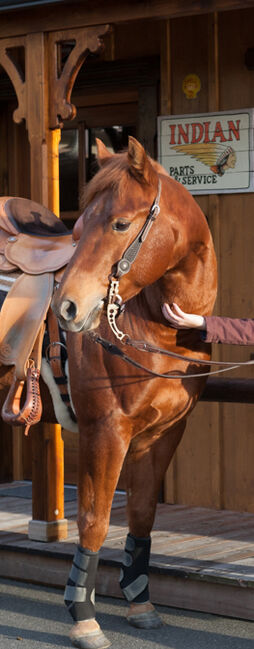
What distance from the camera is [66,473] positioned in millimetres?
6773

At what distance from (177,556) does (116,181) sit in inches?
79.6

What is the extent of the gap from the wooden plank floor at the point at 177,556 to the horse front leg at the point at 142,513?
9.8 inches

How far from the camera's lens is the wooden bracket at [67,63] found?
4.91 m

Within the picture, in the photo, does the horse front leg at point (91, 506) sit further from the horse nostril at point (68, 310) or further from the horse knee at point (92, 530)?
the horse nostril at point (68, 310)

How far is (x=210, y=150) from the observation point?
19.6 feet

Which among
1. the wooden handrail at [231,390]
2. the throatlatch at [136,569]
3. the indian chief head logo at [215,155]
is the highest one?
the indian chief head logo at [215,155]

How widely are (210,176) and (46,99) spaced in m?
1.29

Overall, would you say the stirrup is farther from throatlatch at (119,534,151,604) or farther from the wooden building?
the wooden building

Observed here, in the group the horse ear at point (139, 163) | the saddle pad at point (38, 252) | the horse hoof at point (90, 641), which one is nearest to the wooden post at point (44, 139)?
the saddle pad at point (38, 252)

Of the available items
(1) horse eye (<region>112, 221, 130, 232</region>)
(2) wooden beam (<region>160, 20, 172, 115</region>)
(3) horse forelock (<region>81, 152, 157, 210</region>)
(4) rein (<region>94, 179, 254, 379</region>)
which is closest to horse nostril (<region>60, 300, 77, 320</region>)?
(4) rein (<region>94, 179, 254, 379</region>)

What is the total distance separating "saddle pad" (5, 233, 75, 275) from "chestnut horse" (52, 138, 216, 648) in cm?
34

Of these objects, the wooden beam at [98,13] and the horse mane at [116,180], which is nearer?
the horse mane at [116,180]

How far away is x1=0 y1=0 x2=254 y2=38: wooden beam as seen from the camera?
4625 millimetres

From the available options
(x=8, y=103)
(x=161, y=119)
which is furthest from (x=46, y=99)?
(x=8, y=103)
